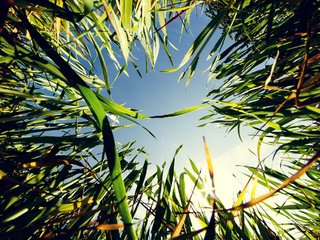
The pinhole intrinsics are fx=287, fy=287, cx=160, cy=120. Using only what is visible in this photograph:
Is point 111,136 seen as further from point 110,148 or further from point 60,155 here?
point 60,155

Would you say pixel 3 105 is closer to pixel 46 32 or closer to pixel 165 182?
pixel 46 32

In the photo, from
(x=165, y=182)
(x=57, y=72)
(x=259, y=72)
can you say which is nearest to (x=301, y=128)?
(x=259, y=72)

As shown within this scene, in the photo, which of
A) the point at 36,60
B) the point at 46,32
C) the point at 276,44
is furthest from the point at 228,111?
the point at 46,32

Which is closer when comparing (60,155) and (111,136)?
(111,136)

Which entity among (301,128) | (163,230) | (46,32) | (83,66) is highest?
(83,66)

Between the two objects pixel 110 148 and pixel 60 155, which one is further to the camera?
pixel 60 155

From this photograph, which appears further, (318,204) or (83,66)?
(83,66)

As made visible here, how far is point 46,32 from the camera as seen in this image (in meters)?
0.75

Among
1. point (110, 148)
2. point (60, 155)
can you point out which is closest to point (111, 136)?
point (110, 148)

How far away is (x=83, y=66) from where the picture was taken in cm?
105

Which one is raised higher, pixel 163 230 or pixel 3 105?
pixel 3 105

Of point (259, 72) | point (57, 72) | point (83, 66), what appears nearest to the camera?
point (57, 72)

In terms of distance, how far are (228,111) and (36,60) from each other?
15.0 inches

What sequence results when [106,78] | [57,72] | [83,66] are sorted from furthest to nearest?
1. [83,66]
2. [106,78]
3. [57,72]
